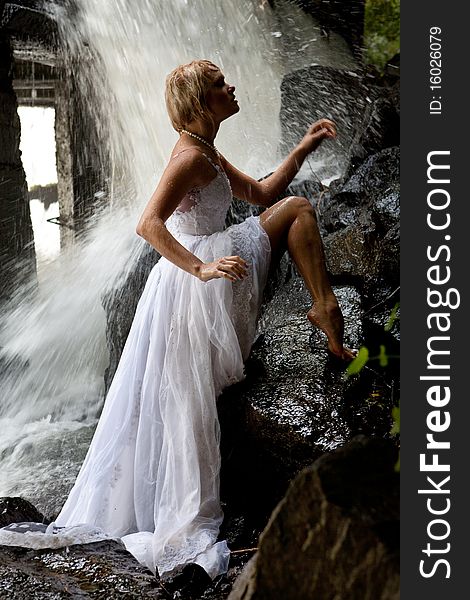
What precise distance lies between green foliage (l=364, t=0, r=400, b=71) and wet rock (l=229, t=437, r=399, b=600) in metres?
5.77

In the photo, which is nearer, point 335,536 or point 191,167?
point 335,536

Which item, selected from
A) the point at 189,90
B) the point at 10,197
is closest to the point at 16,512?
the point at 189,90

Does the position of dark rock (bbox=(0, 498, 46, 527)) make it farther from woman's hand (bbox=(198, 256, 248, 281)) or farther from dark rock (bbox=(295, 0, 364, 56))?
dark rock (bbox=(295, 0, 364, 56))

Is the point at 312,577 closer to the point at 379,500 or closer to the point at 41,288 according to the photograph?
the point at 379,500

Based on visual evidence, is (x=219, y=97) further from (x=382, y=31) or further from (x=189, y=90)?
(x=382, y=31)

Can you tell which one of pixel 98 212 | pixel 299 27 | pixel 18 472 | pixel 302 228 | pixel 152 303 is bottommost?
pixel 18 472

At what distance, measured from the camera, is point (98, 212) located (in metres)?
8.73

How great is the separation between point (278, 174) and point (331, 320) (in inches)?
35.2

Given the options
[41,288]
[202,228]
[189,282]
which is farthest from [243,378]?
[41,288]

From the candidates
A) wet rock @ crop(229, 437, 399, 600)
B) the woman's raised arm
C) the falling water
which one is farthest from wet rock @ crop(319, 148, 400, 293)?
wet rock @ crop(229, 437, 399, 600)

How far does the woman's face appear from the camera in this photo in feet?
10.5

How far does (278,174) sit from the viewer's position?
3715 mm

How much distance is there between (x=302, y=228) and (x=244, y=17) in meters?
5.55

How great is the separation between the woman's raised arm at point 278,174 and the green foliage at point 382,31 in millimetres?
3477
